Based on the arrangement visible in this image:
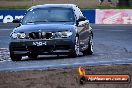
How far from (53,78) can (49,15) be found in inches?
258

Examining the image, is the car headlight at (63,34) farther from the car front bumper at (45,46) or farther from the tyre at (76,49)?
the tyre at (76,49)

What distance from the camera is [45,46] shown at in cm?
1628

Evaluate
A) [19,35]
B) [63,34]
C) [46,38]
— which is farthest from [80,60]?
[19,35]

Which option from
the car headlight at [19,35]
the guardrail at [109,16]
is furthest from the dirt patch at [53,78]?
the guardrail at [109,16]

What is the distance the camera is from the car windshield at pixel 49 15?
17453mm

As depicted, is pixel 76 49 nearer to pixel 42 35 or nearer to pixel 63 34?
pixel 63 34

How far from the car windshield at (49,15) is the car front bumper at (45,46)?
3.88 feet

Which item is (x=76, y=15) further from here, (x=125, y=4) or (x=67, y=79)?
(x=125, y=4)

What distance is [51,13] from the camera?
57.9ft

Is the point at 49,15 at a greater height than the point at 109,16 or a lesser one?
greater

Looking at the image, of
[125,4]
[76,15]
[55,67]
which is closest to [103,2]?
[125,4]

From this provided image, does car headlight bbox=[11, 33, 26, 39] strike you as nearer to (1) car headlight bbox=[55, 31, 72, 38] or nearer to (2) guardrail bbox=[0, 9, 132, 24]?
(1) car headlight bbox=[55, 31, 72, 38]

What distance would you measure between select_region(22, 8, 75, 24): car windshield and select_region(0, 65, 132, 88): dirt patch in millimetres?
4604

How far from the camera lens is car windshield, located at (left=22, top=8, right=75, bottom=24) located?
17.5m
